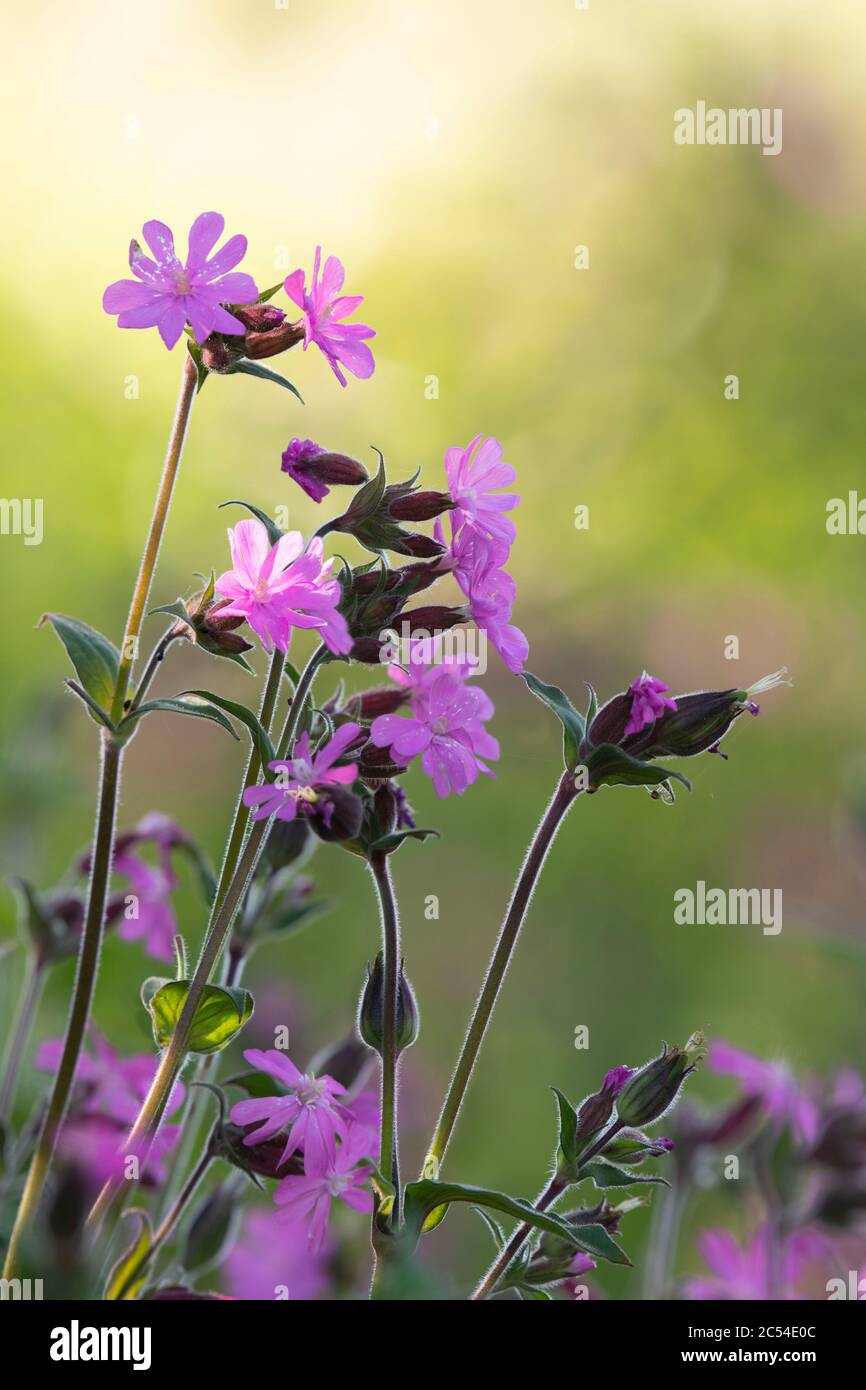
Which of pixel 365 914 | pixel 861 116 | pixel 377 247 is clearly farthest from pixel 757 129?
pixel 365 914

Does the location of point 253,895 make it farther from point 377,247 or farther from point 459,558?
point 377,247

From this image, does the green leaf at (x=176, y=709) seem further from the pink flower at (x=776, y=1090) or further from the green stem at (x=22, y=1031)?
the pink flower at (x=776, y=1090)

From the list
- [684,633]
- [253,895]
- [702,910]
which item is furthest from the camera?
[684,633]

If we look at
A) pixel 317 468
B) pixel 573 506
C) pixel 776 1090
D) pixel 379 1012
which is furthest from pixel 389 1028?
pixel 573 506

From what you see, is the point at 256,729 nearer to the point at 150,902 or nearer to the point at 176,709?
the point at 176,709

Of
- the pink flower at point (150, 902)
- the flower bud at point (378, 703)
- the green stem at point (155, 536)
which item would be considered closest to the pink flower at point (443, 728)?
the flower bud at point (378, 703)

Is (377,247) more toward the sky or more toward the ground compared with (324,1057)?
more toward the sky
